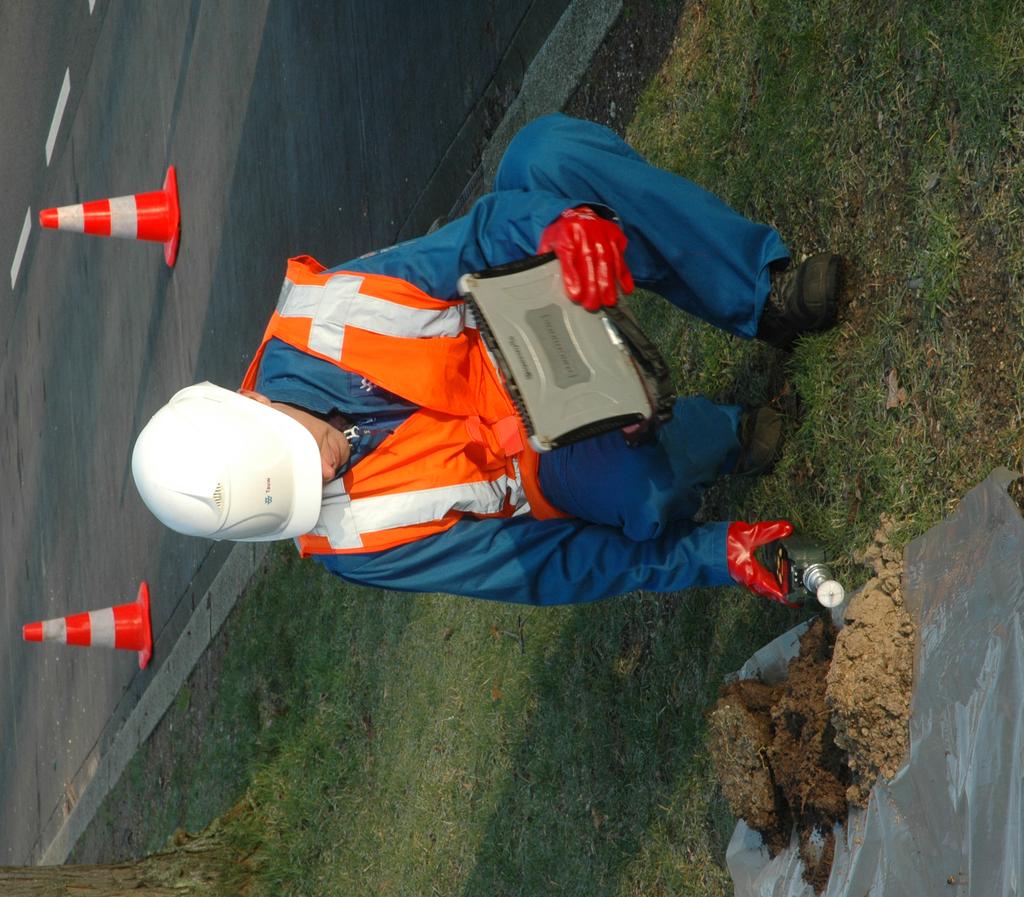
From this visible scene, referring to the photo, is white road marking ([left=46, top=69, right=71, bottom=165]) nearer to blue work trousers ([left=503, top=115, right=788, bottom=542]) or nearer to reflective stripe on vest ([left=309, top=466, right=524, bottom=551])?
blue work trousers ([left=503, top=115, right=788, bottom=542])

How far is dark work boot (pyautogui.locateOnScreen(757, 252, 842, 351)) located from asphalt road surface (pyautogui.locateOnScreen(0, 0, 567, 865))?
7.40ft

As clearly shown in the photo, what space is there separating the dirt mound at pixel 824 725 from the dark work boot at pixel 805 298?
2.10ft

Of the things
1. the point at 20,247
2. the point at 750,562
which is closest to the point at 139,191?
the point at 20,247

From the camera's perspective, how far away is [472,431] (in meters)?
3.16

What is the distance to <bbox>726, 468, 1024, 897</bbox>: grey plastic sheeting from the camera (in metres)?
2.46

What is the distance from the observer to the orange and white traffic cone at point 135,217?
7.69m

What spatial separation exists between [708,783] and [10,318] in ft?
27.0

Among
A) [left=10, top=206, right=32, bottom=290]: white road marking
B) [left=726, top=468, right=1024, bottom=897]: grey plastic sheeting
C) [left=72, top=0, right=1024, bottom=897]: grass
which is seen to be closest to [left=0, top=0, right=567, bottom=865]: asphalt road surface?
[left=10, top=206, right=32, bottom=290]: white road marking

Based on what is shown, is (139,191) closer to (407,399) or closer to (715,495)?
(715,495)

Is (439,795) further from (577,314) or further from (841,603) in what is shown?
(577,314)

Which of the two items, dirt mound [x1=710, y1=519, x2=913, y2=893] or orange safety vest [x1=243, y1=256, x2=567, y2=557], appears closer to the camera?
dirt mound [x1=710, y1=519, x2=913, y2=893]

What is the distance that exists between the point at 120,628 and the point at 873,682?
19.7 ft

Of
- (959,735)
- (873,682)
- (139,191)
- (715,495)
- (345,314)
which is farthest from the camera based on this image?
(139,191)

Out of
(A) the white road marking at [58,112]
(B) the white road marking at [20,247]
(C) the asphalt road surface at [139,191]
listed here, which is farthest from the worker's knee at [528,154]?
(B) the white road marking at [20,247]
